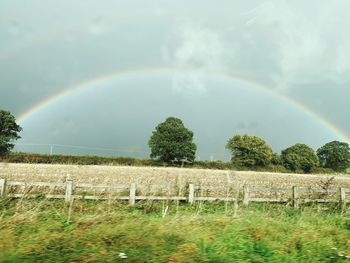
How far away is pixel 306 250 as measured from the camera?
600 cm

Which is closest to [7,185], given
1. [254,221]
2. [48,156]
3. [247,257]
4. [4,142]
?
[254,221]

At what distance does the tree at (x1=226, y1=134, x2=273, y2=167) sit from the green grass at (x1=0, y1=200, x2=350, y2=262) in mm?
80396

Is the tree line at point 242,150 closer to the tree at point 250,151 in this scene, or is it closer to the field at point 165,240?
the tree at point 250,151

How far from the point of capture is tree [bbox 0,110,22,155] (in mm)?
66125

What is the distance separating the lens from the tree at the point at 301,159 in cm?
9156

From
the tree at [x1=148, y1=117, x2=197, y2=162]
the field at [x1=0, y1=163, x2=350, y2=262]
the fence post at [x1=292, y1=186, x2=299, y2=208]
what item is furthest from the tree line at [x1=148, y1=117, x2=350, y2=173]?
the field at [x1=0, y1=163, x2=350, y2=262]

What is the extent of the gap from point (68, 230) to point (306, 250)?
397cm

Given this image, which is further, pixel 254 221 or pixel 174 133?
pixel 174 133

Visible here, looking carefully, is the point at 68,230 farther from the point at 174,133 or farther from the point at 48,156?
the point at 174,133

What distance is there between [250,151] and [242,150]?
2275 millimetres

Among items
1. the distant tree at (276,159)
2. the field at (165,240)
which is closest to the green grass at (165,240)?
the field at (165,240)

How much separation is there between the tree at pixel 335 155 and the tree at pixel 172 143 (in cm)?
4625

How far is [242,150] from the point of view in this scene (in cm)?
8988

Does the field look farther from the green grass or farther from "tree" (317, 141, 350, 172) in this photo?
"tree" (317, 141, 350, 172)
